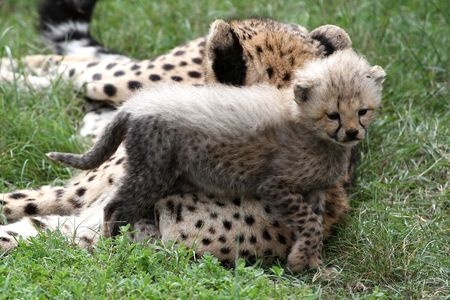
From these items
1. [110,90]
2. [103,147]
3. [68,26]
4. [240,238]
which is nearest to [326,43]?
[240,238]

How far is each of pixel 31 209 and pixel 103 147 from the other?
64 centimetres

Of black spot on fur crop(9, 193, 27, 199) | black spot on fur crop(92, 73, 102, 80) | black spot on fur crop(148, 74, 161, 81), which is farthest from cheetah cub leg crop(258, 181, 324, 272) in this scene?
black spot on fur crop(92, 73, 102, 80)

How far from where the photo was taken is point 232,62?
15.5 feet

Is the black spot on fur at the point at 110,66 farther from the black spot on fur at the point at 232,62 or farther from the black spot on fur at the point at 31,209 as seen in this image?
the black spot on fur at the point at 232,62

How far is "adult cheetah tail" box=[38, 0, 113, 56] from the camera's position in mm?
6434

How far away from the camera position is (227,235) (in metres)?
4.48

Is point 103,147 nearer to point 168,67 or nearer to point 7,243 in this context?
point 7,243

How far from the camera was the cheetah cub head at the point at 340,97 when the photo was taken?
4.10 meters

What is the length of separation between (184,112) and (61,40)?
8.04ft

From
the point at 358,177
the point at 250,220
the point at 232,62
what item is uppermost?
the point at 232,62

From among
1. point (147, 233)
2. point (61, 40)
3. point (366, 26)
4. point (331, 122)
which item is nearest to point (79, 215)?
point (147, 233)

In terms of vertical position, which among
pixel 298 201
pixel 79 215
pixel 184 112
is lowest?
pixel 79 215

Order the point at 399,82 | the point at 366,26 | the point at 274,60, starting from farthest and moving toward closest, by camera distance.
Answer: the point at 366,26, the point at 399,82, the point at 274,60

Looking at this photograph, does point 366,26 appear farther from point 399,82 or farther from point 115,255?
point 115,255
